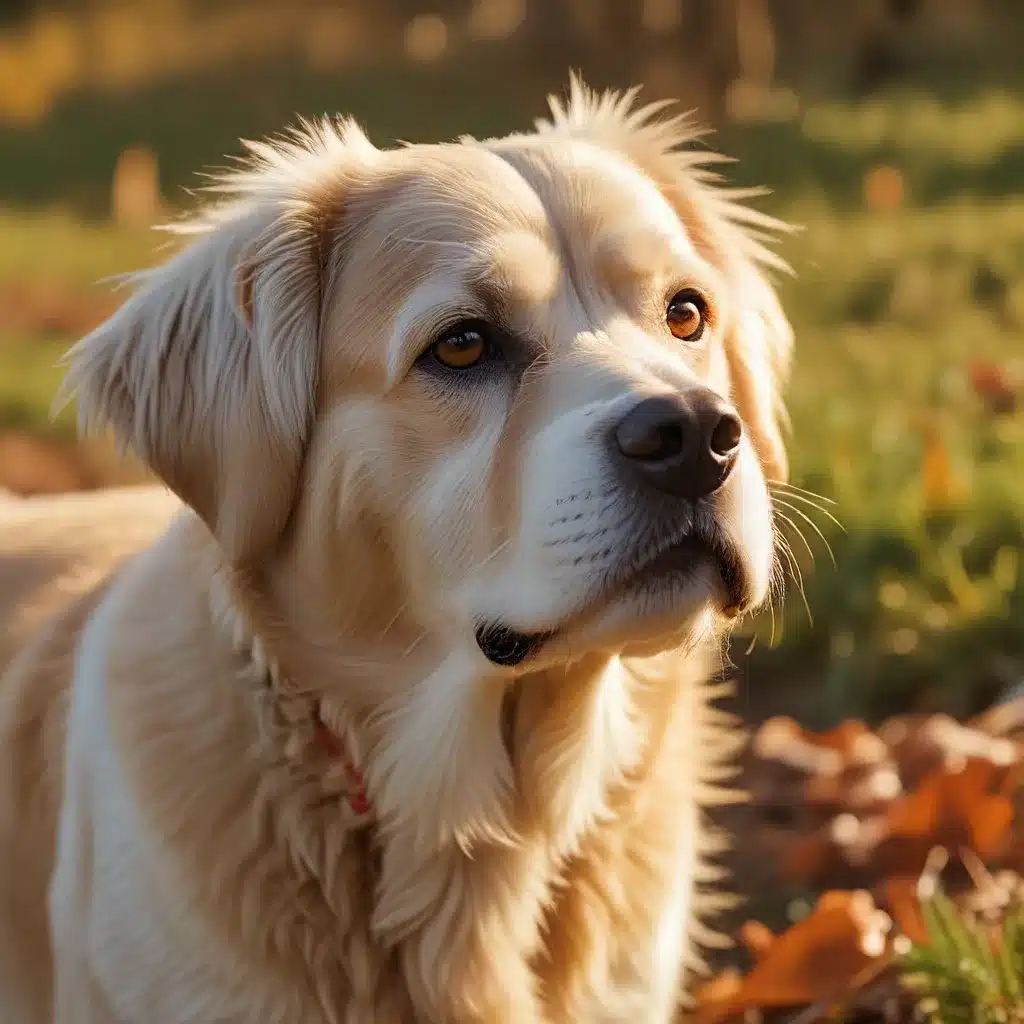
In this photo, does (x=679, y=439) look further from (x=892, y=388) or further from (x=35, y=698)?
(x=892, y=388)

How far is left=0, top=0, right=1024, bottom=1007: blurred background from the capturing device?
158 inches

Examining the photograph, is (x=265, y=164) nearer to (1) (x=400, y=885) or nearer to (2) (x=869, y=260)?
(1) (x=400, y=885)

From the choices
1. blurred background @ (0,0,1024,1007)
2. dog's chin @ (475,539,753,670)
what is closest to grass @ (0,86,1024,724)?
blurred background @ (0,0,1024,1007)

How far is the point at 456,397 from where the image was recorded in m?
2.29

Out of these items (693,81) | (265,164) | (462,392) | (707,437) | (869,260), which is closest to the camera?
(707,437)

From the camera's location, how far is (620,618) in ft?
7.00

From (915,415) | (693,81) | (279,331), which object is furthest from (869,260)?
(279,331)

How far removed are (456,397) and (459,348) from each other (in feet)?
0.27

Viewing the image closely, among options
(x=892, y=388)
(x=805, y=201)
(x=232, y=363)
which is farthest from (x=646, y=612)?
(x=805, y=201)

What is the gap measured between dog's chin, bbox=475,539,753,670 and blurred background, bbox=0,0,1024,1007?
0.57 meters

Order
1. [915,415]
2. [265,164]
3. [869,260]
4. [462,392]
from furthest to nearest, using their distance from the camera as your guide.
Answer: [869,260]
[915,415]
[265,164]
[462,392]

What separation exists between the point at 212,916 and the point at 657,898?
0.80m

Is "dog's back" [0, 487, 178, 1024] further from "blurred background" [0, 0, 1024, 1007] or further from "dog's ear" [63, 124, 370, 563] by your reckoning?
"blurred background" [0, 0, 1024, 1007]

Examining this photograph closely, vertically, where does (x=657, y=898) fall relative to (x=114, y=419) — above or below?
below
